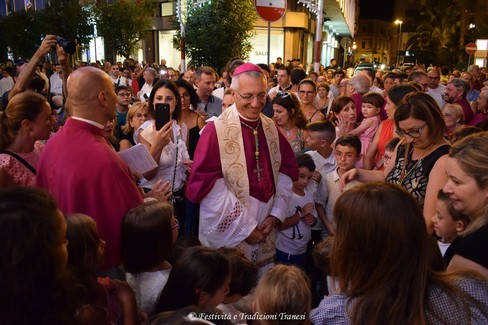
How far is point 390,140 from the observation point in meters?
4.32

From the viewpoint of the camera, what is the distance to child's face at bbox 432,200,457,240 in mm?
2668

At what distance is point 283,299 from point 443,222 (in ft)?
4.27

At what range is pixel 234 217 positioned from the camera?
10.3 ft

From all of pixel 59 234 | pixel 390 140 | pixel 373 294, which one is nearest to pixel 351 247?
pixel 373 294

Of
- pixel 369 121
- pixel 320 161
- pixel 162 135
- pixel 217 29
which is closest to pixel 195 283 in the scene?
pixel 162 135

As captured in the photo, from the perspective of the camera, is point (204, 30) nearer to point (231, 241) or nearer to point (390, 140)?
point (390, 140)

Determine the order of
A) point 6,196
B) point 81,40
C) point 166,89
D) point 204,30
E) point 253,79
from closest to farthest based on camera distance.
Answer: point 6,196 → point 253,79 → point 166,89 → point 204,30 → point 81,40

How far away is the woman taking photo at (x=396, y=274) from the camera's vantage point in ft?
5.12

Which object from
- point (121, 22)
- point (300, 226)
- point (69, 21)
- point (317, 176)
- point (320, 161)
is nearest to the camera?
point (300, 226)

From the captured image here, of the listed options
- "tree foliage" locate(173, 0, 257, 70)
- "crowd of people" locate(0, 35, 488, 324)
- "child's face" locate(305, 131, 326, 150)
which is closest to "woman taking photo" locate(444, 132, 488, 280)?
"crowd of people" locate(0, 35, 488, 324)

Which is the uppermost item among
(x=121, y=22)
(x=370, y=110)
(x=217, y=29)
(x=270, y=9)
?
(x=121, y=22)

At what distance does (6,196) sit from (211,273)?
1080 mm

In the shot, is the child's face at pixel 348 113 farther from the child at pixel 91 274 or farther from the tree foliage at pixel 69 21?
the tree foliage at pixel 69 21

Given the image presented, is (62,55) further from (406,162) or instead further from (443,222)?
(443,222)
